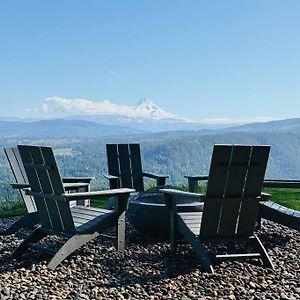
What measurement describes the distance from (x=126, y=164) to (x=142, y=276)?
3854 millimetres

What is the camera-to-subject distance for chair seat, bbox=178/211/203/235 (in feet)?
15.4

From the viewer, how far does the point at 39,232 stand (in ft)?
16.7

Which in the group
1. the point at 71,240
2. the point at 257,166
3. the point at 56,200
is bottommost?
the point at 71,240

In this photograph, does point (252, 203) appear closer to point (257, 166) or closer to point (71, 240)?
point (257, 166)

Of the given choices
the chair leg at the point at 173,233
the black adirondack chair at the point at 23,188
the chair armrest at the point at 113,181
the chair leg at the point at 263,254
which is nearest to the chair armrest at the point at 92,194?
the chair leg at the point at 173,233

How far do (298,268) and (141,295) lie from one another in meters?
1.71

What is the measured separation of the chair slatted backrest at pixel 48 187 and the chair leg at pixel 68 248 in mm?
95

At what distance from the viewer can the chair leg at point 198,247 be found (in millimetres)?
4359

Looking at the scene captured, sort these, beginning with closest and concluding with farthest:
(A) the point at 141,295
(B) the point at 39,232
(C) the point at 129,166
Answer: (A) the point at 141,295 < (B) the point at 39,232 < (C) the point at 129,166

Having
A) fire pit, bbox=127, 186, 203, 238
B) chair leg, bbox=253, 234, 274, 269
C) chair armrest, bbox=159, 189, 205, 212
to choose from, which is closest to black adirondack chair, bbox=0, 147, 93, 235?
fire pit, bbox=127, 186, 203, 238

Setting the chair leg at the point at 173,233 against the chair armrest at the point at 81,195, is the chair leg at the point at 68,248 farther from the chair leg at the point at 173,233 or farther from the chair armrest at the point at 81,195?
the chair leg at the point at 173,233

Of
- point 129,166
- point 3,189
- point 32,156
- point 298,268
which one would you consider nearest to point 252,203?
point 298,268

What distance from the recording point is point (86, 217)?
504 cm

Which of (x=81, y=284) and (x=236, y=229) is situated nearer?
(x=81, y=284)
